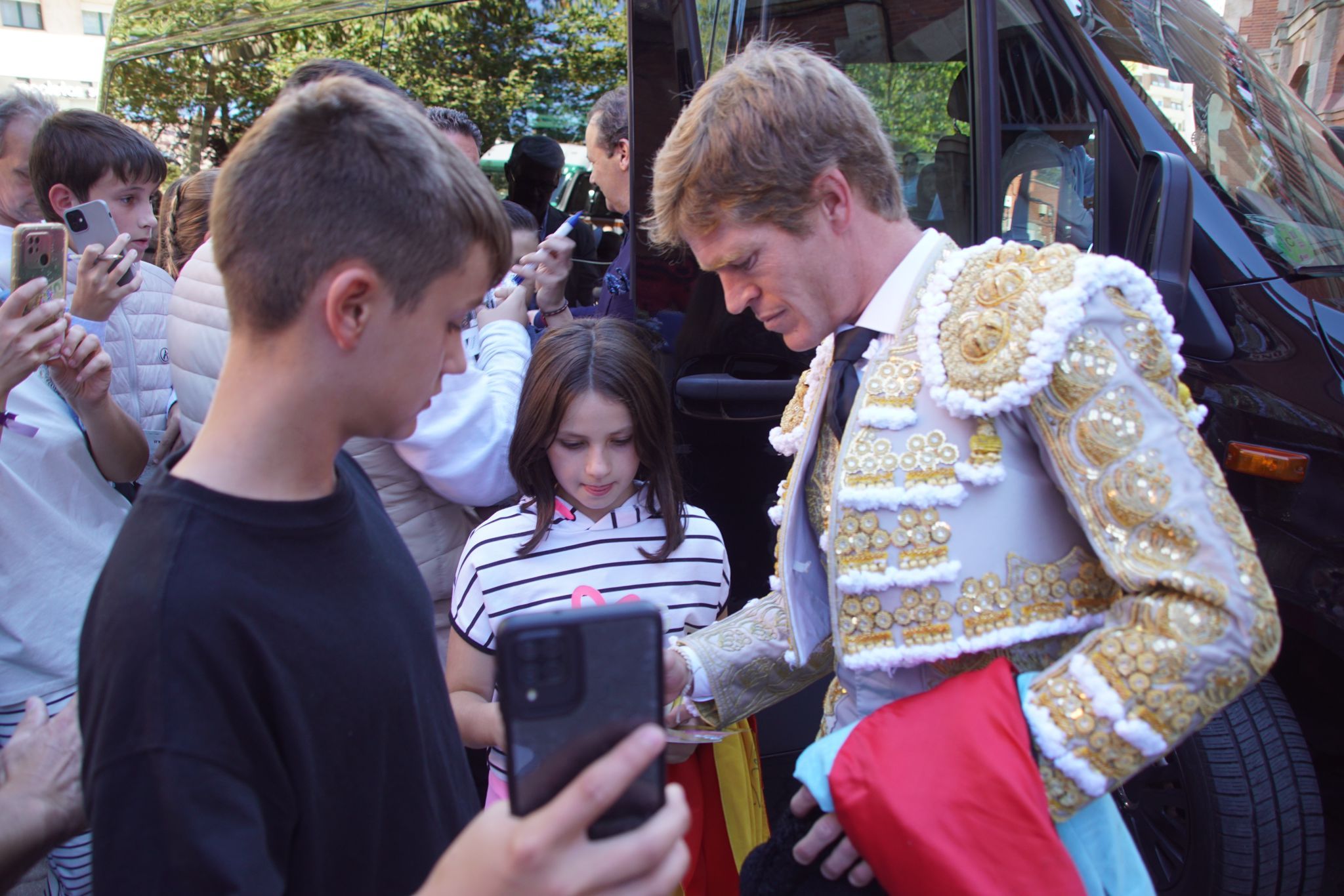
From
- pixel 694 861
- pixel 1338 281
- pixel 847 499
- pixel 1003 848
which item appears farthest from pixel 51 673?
pixel 1338 281

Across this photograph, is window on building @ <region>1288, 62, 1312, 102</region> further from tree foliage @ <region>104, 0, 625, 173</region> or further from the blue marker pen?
the blue marker pen

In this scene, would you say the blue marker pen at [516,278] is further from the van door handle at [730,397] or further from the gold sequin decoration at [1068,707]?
the gold sequin decoration at [1068,707]

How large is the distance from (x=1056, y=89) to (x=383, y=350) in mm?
2126

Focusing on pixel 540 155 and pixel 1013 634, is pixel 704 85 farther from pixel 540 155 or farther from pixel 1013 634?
pixel 540 155

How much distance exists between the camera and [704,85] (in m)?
1.43

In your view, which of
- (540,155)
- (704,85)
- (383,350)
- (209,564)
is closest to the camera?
(209,564)

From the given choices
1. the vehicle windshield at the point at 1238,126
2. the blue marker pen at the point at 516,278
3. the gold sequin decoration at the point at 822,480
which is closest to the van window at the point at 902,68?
the vehicle windshield at the point at 1238,126

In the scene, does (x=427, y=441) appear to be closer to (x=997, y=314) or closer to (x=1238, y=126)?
(x=997, y=314)

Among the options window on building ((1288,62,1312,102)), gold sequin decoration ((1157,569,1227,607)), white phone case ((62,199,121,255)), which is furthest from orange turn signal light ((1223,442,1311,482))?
window on building ((1288,62,1312,102))

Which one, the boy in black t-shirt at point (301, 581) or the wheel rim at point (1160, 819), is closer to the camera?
the boy in black t-shirt at point (301, 581)

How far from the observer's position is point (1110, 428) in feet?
3.65

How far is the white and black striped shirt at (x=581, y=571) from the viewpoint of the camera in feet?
6.57

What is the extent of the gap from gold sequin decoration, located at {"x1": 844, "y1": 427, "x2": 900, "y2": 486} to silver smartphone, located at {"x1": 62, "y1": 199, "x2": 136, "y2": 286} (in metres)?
2.13

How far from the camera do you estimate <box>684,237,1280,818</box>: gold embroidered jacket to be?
3.48 ft
